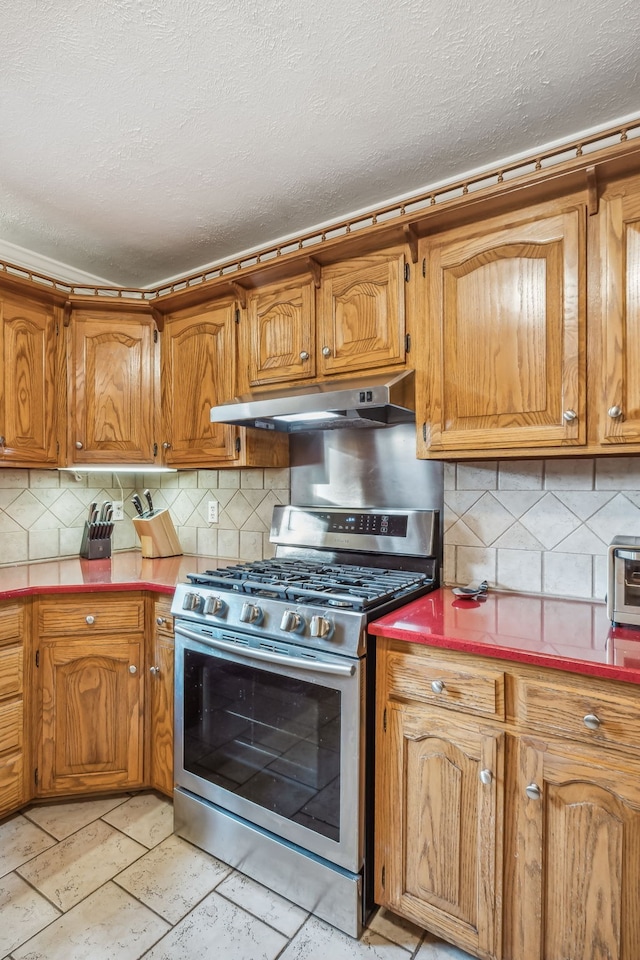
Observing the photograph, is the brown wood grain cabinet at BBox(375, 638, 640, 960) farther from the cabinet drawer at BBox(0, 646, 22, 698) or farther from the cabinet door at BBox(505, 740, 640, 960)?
the cabinet drawer at BBox(0, 646, 22, 698)

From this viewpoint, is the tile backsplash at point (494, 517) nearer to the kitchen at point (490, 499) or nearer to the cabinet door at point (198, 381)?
the kitchen at point (490, 499)

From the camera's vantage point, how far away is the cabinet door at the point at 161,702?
205 centimetres

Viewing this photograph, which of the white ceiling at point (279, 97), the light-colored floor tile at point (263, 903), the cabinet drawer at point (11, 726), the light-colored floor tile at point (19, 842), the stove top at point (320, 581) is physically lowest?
the light-colored floor tile at point (263, 903)

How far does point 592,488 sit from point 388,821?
1.22 m

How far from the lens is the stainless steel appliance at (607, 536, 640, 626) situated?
136 centimetres

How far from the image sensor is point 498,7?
126cm

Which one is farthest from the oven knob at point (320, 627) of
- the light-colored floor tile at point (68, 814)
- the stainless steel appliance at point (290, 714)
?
the light-colored floor tile at point (68, 814)

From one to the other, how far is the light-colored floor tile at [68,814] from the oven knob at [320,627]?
4.34 ft

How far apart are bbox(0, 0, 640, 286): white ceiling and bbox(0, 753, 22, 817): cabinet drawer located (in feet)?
7.23

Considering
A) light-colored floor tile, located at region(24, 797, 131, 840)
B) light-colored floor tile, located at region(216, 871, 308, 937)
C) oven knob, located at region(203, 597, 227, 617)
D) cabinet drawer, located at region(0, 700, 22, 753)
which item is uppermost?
oven knob, located at region(203, 597, 227, 617)

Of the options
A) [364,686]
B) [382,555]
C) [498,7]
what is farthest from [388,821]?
[498,7]

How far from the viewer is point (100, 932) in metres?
1.48

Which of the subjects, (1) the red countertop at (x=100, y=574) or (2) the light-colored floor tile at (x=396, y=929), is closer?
(2) the light-colored floor tile at (x=396, y=929)

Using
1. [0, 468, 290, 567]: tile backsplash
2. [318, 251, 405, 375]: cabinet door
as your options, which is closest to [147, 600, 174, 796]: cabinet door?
[0, 468, 290, 567]: tile backsplash
